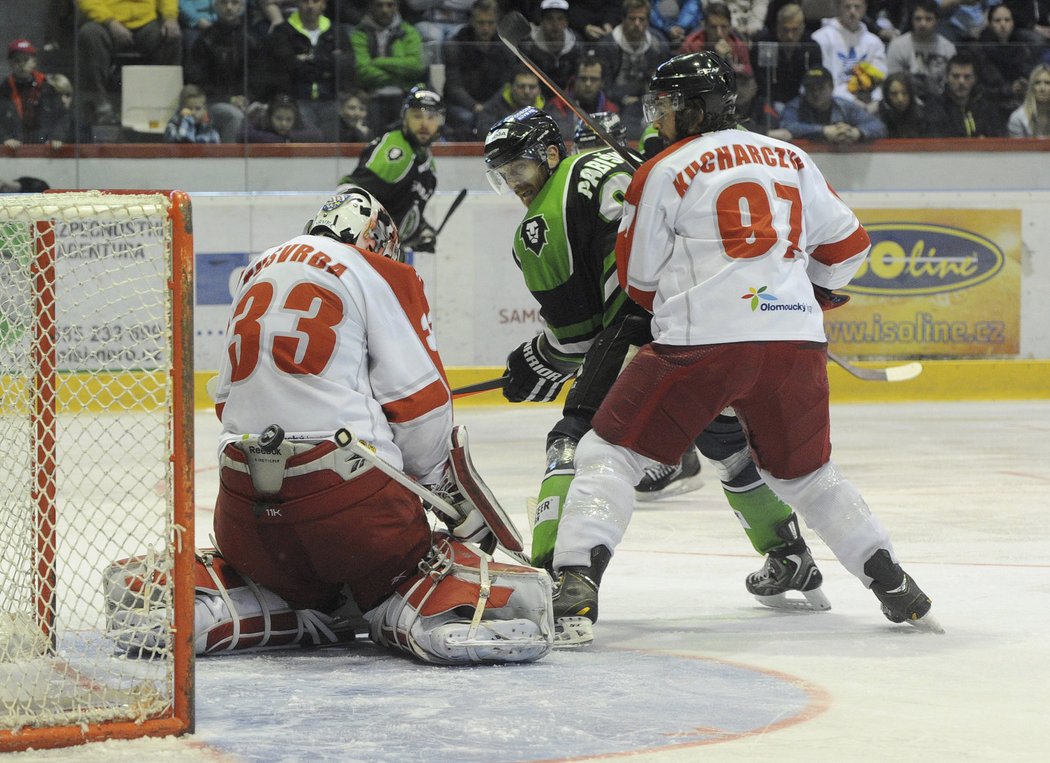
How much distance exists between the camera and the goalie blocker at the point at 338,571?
119 inches

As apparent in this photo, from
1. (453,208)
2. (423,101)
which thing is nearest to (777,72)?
(453,208)

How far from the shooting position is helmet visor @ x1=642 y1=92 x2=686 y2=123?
137 inches

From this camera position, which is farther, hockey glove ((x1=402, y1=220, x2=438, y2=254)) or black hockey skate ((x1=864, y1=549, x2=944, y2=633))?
hockey glove ((x1=402, y1=220, x2=438, y2=254))

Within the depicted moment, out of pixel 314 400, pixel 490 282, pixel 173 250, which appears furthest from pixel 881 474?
pixel 173 250

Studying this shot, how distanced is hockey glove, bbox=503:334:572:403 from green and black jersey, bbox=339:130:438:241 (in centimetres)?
345

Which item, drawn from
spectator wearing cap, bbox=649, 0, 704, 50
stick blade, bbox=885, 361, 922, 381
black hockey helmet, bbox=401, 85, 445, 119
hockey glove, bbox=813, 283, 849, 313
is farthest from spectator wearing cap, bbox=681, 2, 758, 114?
hockey glove, bbox=813, 283, 849, 313

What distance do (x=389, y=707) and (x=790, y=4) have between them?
7.91 m

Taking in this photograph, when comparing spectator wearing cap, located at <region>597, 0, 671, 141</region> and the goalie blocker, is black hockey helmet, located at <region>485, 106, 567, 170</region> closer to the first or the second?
the goalie blocker

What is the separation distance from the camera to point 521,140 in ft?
12.6

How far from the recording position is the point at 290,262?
10.2ft

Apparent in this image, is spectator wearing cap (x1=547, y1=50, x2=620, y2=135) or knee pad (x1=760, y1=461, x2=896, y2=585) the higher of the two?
spectator wearing cap (x1=547, y1=50, x2=620, y2=135)

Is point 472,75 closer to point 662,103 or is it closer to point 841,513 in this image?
point 662,103

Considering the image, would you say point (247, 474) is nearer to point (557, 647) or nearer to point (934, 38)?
point (557, 647)

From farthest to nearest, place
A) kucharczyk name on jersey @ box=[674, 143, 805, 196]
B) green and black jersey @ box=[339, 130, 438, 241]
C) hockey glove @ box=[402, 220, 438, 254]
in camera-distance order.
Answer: hockey glove @ box=[402, 220, 438, 254] → green and black jersey @ box=[339, 130, 438, 241] → kucharczyk name on jersey @ box=[674, 143, 805, 196]
